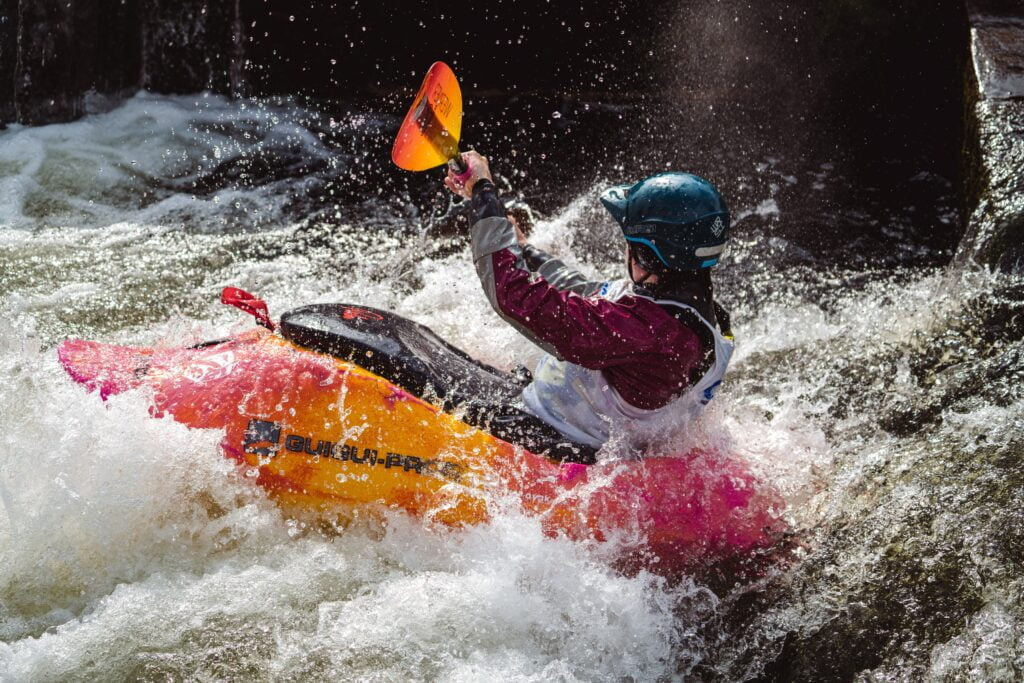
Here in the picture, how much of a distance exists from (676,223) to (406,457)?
1.22 meters

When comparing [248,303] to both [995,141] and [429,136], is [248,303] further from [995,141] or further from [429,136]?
[995,141]

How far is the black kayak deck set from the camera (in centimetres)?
325

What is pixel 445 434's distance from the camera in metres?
3.21

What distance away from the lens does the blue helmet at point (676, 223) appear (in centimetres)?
298

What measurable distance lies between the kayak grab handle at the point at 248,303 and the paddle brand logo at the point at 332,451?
1.60 ft

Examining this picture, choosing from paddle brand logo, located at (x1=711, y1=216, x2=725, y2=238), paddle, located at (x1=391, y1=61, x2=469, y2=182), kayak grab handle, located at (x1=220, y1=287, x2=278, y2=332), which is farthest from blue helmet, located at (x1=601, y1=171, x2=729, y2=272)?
kayak grab handle, located at (x1=220, y1=287, x2=278, y2=332)

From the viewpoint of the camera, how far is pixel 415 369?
3.30 m

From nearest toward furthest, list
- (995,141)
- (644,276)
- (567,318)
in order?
(567,318) → (644,276) → (995,141)

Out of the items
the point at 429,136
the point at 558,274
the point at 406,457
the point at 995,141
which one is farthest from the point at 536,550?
the point at 995,141

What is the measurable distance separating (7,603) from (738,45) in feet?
23.8

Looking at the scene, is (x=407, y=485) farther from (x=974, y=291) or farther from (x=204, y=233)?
(x=204, y=233)

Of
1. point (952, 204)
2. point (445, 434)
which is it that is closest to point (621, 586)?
point (445, 434)

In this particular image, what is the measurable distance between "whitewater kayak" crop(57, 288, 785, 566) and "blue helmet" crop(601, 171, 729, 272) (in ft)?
2.35

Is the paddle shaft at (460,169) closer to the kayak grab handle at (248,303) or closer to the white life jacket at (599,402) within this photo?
the white life jacket at (599,402)
